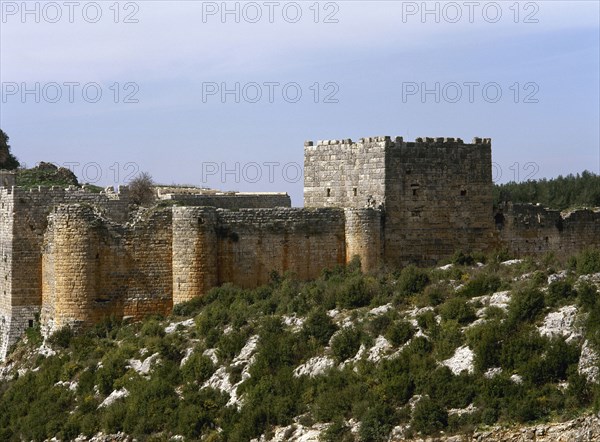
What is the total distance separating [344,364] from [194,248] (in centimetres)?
595

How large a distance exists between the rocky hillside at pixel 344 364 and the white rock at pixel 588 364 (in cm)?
2

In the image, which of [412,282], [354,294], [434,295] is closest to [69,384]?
[354,294]

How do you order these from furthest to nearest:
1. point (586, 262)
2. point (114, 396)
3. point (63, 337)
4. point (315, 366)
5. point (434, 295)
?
point (63, 337) → point (114, 396) → point (586, 262) → point (434, 295) → point (315, 366)

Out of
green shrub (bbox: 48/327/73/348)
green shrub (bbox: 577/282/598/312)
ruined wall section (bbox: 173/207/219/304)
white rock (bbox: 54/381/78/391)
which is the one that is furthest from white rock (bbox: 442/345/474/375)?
green shrub (bbox: 48/327/73/348)

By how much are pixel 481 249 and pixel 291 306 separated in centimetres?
583

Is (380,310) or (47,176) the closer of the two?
(380,310)

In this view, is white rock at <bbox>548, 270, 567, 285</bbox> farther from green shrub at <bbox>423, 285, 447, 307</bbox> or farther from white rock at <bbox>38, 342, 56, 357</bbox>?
white rock at <bbox>38, 342, 56, 357</bbox>

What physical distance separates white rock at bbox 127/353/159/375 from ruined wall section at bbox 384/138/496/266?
6.25 m

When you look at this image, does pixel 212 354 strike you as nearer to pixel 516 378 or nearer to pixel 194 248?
pixel 194 248

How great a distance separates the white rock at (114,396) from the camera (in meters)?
32.5

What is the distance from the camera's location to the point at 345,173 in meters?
36.3

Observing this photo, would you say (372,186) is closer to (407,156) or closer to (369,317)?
(407,156)

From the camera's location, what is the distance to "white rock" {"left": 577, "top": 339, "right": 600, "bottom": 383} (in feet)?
89.8

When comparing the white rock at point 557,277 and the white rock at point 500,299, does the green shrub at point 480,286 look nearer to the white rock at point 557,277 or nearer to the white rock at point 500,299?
the white rock at point 500,299
